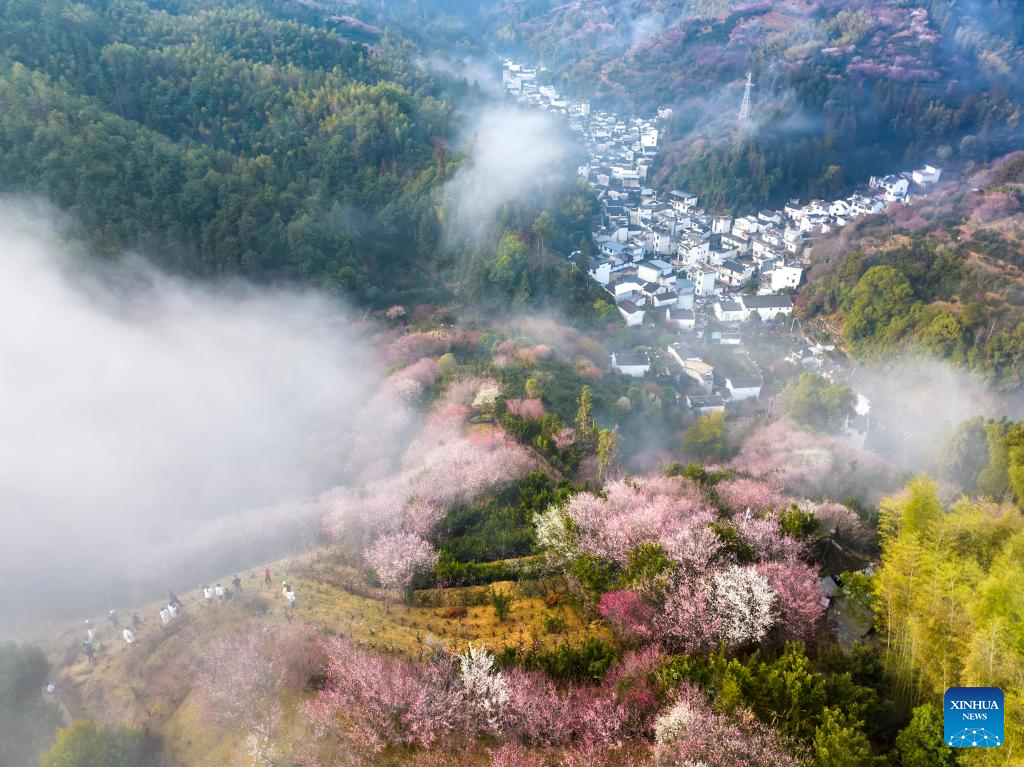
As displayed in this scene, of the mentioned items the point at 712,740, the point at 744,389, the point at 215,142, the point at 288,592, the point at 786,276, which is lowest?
the point at 744,389

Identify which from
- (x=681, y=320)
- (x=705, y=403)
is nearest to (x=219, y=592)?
(x=705, y=403)

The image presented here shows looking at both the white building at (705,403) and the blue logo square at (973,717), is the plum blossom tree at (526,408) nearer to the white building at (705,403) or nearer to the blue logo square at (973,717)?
the white building at (705,403)

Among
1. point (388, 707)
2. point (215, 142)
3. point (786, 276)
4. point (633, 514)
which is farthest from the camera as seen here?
point (786, 276)

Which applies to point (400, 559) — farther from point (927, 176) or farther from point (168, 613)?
point (927, 176)

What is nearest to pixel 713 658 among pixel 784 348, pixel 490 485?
pixel 490 485

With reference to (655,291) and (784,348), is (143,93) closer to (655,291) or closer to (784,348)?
(655,291)

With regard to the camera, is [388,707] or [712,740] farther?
[388,707]

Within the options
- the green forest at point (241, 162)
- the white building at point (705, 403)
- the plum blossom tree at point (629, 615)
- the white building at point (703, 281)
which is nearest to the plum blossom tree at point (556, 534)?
the plum blossom tree at point (629, 615)
